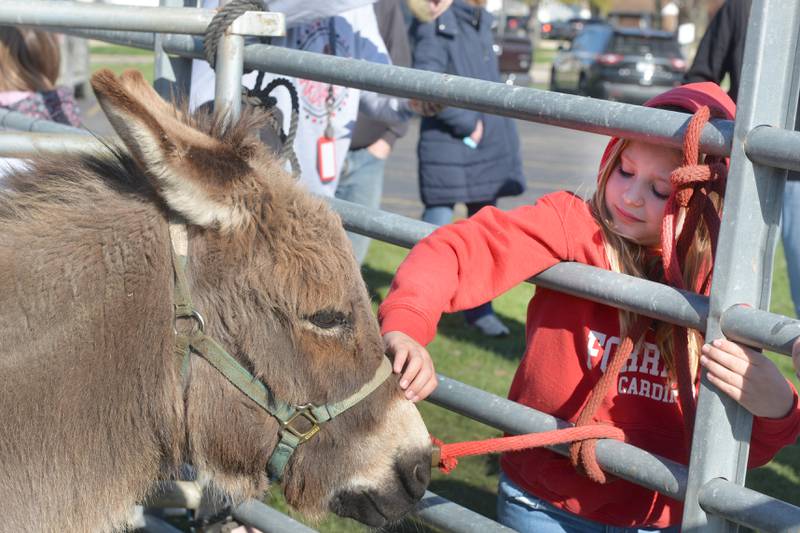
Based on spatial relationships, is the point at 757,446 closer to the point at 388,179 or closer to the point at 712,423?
the point at 712,423

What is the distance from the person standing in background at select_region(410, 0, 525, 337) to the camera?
265 inches

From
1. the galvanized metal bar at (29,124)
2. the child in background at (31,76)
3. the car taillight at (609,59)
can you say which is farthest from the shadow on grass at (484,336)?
the car taillight at (609,59)

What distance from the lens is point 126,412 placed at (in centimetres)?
236

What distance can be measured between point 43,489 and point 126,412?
24 centimetres

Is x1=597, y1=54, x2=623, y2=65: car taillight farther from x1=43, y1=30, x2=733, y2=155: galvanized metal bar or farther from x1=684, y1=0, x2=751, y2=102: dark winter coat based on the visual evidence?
x1=43, y1=30, x2=733, y2=155: galvanized metal bar

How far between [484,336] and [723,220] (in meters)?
5.06

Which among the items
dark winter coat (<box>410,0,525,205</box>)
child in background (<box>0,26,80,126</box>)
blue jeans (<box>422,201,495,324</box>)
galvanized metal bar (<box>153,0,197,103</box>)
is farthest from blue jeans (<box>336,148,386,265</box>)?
galvanized metal bar (<box>153,0,197,103</box>)

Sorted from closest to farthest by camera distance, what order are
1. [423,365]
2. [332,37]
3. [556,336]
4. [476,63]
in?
[423,365], [556,336], [332,37], [476,63]

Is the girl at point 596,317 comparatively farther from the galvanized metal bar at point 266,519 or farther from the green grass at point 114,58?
the green grass at point 114,58

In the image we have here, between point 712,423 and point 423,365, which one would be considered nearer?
point 712,423

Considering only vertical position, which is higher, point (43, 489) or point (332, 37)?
point (332, 37)

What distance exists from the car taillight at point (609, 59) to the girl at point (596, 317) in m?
24.7

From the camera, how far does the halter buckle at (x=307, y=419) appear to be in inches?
95.8

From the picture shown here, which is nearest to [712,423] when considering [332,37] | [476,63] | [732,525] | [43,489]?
[732,525]
